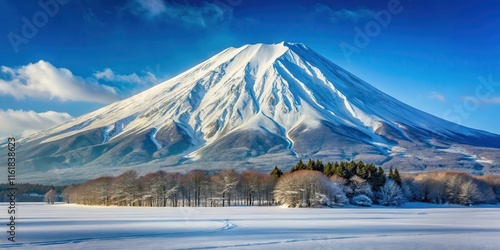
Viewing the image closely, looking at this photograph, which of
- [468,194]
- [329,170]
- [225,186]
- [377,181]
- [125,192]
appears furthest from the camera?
[125,192]

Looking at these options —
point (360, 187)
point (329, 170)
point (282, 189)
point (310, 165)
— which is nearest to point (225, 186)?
point (282, 189)

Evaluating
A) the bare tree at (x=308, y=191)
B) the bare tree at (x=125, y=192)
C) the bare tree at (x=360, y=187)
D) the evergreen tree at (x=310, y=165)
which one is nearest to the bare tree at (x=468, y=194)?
the bare tree at (x=360, y=187)

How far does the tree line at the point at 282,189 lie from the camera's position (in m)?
83.2

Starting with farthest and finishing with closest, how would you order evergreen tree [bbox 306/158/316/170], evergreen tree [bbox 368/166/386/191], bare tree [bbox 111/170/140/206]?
bare tree [bbox 111/170/140/206] → evergreen tree [bbox 306/158/316/170] → evergreen tree [bbox 368/166/386/191]

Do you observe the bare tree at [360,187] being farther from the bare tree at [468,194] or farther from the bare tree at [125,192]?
the bare tree at [125,192]

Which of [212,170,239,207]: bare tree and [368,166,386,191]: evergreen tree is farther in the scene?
[368,166,386,191]: evergreen tree

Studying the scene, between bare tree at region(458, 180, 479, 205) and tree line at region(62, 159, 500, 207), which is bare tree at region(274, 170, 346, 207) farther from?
bare tree at region(458, 180, 479, 205)

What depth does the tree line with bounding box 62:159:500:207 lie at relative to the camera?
3278 inches

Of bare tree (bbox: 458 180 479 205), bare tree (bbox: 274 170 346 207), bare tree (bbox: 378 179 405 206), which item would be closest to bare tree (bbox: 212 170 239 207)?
bare tree (bbox: 274 170 346 207)

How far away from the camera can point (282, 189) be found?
74.4m

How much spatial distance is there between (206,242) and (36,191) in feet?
470

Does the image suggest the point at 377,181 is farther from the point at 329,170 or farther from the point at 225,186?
the point at 225,186

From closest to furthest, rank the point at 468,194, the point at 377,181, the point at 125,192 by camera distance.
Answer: the point at 377,181, the point at 468,194, the point at 125,192

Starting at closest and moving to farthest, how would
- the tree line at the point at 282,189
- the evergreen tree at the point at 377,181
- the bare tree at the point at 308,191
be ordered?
the bare tree at the point at 308,191
the tree line at the point at 282,189
the evergreen tree at the point at 377,181
